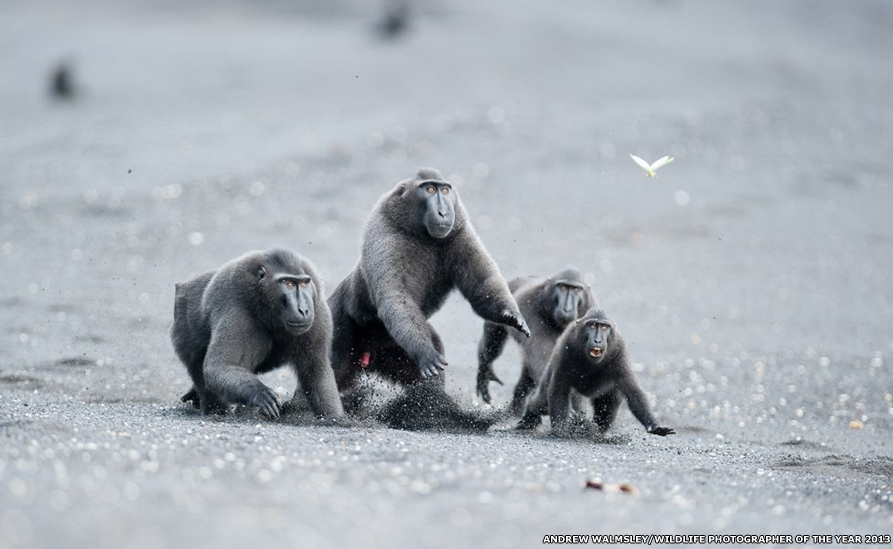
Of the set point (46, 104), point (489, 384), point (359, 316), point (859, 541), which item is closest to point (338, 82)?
point (46, 104)

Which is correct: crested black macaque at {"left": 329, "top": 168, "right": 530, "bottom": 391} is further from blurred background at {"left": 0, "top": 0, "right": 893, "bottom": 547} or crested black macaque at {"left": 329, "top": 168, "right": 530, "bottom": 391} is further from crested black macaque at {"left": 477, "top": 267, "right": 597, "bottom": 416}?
blurred background at {"left": 0, "top": 0, "right": 893, "bottom": 547}

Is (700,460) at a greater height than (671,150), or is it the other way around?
(671,150)

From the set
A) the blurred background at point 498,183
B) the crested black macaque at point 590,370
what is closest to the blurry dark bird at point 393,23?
the blurred background at point 498,183

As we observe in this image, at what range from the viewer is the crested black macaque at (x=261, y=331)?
24.6ft

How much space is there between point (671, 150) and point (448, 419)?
12310 mm

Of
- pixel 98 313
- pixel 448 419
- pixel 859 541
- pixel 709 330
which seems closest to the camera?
pixel 859 541

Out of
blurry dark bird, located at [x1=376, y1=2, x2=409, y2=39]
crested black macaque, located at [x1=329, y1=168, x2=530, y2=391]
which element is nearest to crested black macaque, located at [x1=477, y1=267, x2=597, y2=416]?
crested black macaque, located at [x1=329, y1=168, x2=530, y2=391]

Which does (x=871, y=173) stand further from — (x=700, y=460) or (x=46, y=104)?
(x=46, y=104)

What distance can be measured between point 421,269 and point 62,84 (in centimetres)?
1702

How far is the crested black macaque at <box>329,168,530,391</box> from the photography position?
8125 millimetres

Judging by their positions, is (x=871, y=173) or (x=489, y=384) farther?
(x=871, y=173)

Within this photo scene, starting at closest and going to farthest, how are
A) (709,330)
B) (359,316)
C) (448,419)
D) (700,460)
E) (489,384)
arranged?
(700,460)
(448,419)
(359,316)
(489,384)
(709,330)

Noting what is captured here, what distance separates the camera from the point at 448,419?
8.30 m

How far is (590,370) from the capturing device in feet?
27.8
